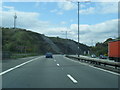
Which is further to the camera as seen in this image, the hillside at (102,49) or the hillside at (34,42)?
the hillside at (34,42)

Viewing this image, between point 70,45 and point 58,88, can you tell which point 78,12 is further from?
point 70,45

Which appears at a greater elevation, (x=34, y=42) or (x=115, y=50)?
(x=34, y=42)

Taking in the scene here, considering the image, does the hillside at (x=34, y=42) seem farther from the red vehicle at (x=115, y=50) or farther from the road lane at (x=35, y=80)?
the road lane at (x=35, y=80)

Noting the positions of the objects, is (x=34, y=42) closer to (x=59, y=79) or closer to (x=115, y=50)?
(x=115, y=50)

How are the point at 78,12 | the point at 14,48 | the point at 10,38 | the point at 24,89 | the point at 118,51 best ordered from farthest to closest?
the point at 10,38 < the point at 14,48 < the point at 78,12 < the point at 118,51 < the point at 24,89

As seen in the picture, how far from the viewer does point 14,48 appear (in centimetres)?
9588

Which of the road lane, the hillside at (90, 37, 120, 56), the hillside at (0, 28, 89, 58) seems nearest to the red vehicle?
the road lane

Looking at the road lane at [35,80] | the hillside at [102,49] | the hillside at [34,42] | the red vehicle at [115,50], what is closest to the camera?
the road lane at [35,80]

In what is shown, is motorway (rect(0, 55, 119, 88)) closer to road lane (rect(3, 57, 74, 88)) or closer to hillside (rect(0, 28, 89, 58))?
road lane (rect(3, 57, 74, 88))

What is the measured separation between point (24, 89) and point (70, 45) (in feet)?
522

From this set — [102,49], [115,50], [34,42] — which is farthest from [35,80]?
[34,42]

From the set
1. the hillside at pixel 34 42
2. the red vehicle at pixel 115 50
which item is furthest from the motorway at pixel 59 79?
the hillside at pixel 34 42

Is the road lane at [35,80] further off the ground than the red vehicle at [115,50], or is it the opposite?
the red vehicle at [115,50]

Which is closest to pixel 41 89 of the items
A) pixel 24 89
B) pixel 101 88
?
pixel 24 89
